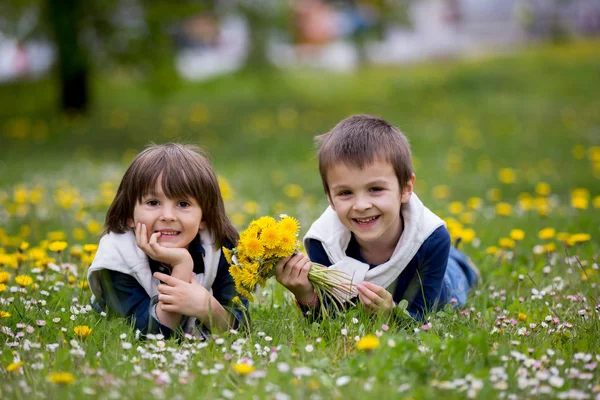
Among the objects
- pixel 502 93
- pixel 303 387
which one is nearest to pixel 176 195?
pixel 303 387

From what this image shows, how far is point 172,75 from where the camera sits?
1169 cm

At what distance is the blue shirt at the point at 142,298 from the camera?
9.84 feet

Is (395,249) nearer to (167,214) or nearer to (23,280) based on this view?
(167,214)

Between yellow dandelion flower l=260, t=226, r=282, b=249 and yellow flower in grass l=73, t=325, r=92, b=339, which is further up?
yellow dandelion flower l=260, t=226, r=282, b=249

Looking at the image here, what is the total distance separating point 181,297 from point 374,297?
816mm

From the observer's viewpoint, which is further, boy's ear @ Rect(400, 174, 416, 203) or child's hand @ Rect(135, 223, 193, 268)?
boy's ear @ Rect(400, 174, 416, 203)

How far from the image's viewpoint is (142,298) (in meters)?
3.07

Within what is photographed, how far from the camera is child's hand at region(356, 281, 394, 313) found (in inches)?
117

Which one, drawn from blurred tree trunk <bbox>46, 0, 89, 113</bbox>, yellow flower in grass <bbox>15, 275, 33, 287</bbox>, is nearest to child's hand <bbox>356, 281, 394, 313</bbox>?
yellow flower in grass <bbox>15, 275, 33, 287</bbox>

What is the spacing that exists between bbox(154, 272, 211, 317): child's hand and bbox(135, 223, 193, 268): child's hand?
75mm

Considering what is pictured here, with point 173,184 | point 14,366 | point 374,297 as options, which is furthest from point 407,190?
point 14,366

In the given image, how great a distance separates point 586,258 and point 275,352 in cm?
243

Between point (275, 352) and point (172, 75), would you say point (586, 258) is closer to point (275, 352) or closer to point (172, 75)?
point (275, 352)

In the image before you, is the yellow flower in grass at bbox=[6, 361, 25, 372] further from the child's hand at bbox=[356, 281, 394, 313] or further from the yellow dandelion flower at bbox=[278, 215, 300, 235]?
the child's hand at bbox=[356, 281, 394, 313]
